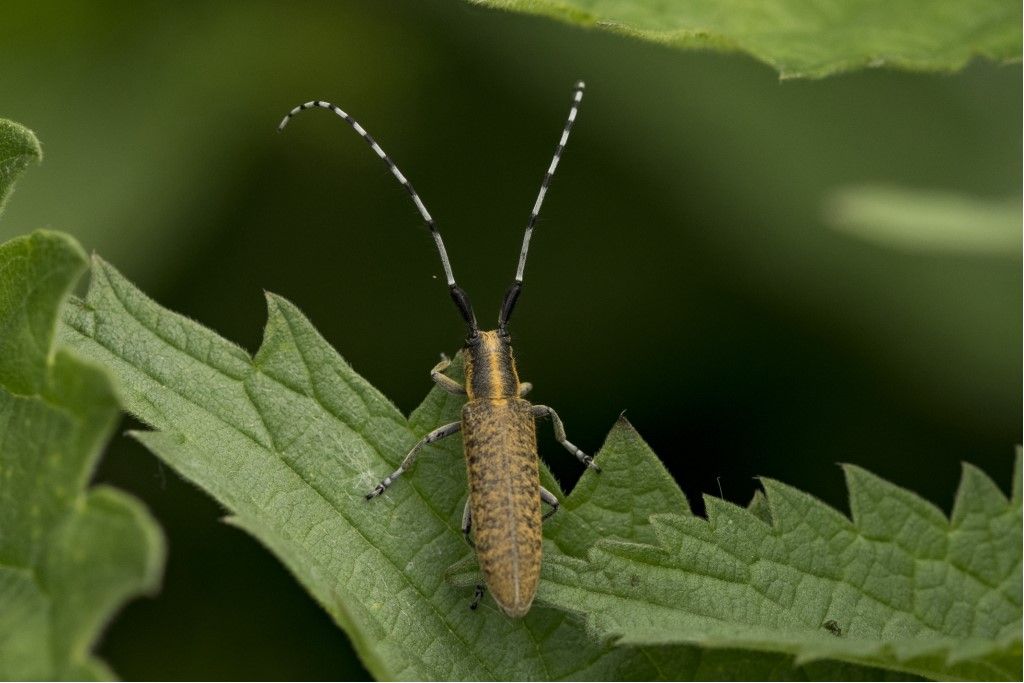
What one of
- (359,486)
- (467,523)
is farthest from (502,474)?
(359,486)

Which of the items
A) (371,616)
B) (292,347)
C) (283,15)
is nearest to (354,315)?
(283,15)

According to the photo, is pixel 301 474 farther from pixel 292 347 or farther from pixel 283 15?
pixel 283 15

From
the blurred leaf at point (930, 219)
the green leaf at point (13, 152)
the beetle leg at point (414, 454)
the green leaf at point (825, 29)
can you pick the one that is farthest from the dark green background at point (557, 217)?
the green leaf at point (825, 29)

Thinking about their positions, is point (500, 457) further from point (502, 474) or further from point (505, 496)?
Answer: point (505, 496)

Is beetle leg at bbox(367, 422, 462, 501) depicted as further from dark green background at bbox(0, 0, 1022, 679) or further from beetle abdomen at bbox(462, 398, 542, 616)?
dark green background at bbox(0, 0, 1022, 679)

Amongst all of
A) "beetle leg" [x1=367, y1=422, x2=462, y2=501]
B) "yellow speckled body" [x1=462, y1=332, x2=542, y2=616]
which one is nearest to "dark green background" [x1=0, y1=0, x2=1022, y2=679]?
"yellow speckled body" [x1=462, y1=332, x2=542, y2=616]

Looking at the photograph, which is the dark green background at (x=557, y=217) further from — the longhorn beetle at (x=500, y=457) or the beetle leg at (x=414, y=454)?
the beetle leg at (x=414, y=454)
